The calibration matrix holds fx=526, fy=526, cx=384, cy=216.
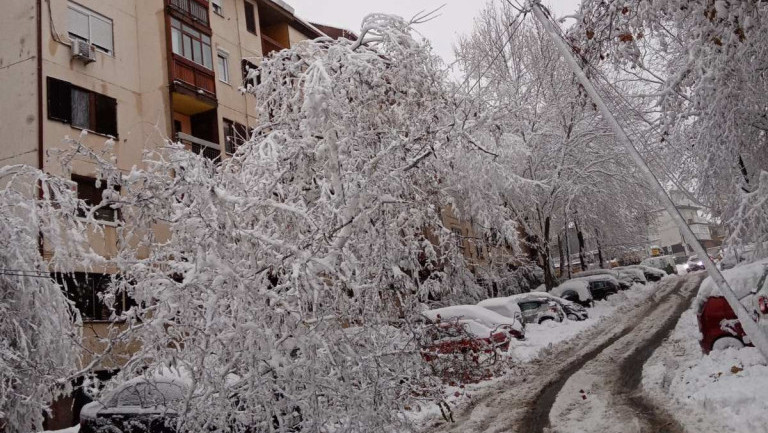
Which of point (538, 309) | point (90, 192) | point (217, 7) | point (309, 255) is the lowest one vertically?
point (538, 309)

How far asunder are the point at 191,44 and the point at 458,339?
1629 cm

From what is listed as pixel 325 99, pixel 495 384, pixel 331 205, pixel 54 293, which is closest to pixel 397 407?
pixel 331 205

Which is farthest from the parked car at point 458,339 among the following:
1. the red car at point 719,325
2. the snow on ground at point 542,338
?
the red car at point 719,325

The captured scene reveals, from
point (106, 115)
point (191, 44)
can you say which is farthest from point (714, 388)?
point (191, 44)

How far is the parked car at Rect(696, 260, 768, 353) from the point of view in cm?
883

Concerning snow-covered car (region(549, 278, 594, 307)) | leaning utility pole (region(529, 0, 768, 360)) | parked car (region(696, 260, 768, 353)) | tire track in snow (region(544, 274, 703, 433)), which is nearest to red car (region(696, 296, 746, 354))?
parked car (region(696, 260, 768, 353))

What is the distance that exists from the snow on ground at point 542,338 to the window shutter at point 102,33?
52.5 feet

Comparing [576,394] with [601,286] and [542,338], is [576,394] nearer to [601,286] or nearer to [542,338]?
[542,338]

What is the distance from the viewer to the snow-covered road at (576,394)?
306 inches

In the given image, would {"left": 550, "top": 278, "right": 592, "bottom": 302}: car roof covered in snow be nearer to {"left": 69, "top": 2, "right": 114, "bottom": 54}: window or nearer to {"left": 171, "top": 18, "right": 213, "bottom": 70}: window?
{"left": 171, "top": 18, "right": 213, "bottom": 70}: window

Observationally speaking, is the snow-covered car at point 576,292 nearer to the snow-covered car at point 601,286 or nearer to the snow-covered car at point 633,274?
the snow-covered car at point 601,286

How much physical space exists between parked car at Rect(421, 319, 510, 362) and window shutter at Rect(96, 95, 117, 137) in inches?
505

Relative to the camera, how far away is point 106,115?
57.5 feet

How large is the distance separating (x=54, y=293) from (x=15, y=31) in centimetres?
1061
